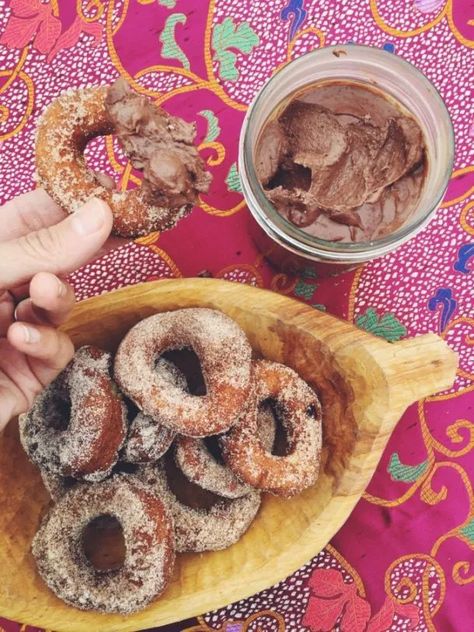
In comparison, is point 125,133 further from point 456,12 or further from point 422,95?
point 456,12

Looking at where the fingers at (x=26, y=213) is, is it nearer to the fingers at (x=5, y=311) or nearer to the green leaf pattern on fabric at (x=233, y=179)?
the fingers at (x=5, y=311)

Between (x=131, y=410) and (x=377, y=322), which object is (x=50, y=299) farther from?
(x=377, y=322)

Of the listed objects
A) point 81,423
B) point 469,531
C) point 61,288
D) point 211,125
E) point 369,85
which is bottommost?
point 469,531

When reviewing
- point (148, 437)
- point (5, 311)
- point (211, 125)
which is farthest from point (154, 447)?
point (211, 125)

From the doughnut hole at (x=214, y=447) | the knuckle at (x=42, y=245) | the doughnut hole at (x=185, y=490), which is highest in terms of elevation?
the knuckle at (x=42, y=245)

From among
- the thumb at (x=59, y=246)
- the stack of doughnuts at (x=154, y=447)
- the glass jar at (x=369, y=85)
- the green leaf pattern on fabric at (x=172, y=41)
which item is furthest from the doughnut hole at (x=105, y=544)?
the green leaf pattern on fabric at (x=172, y=41)

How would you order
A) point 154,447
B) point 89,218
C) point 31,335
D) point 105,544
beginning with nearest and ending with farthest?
point 89,218 → point 31,335 → point 154,447 → point 105,544

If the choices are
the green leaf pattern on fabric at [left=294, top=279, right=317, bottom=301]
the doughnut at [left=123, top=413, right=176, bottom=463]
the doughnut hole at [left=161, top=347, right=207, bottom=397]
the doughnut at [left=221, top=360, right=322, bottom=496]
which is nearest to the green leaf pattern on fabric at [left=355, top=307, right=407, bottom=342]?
the green leaf pattern on fabric at [left=294, top=279, right=317, bottom=301]
